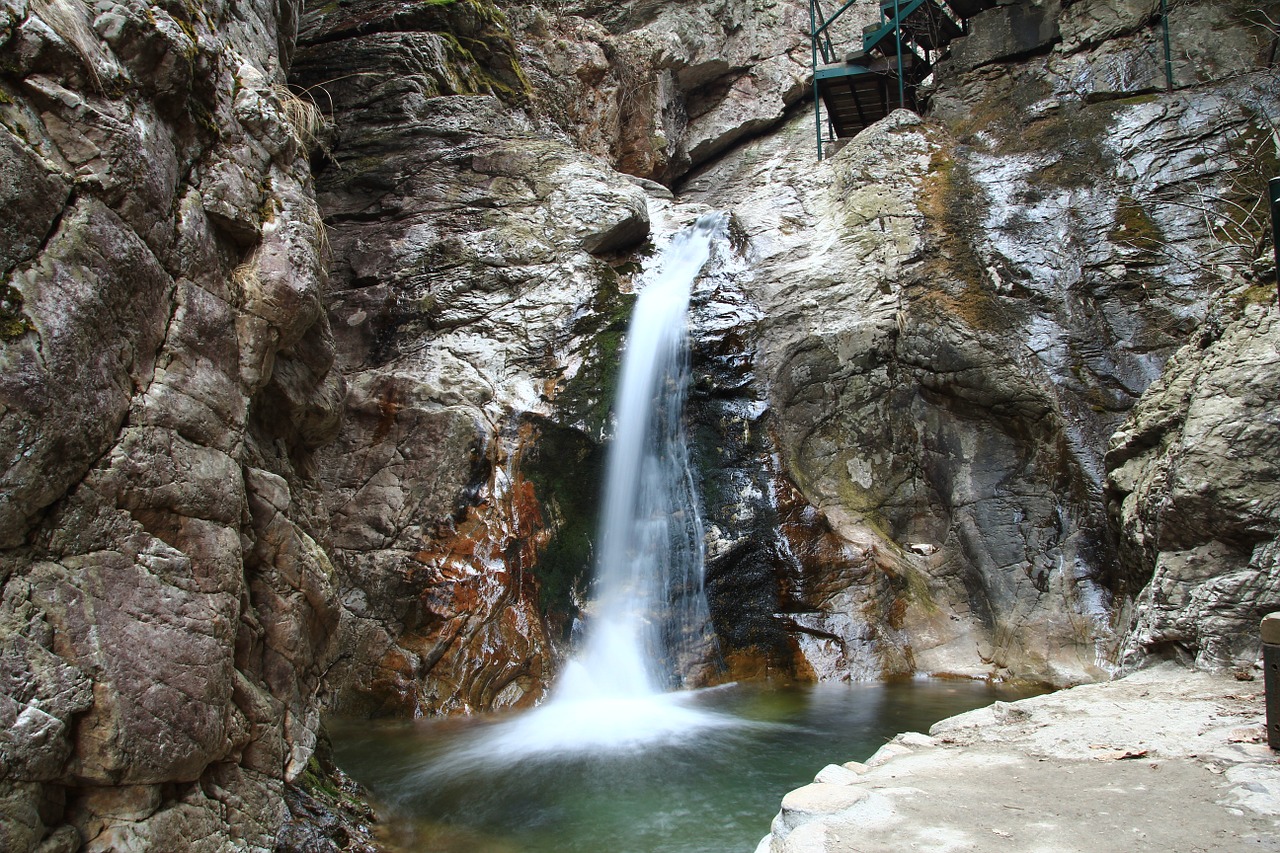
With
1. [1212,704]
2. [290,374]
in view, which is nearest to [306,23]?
[290,374]

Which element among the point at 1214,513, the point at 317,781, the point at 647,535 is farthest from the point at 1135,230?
the point at 317,781

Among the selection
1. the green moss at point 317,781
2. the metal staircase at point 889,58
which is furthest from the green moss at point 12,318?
the metal staircase at point 889,58

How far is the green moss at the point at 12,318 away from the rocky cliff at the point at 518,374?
0.06ft

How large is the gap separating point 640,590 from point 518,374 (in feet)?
9.70

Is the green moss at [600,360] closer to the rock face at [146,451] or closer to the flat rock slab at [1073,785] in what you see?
the rock face at [146,451]

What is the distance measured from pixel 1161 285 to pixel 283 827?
10019 millimetres

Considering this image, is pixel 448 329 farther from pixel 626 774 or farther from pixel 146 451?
pixel 146 451

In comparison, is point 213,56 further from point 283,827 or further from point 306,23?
point 306,23

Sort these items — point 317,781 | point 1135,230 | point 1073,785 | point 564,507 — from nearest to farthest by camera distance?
point 1073,785, point 317,781, point 564,507, point 1135,230

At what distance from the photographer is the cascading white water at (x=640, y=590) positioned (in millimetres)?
7207

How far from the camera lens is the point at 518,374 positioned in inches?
389

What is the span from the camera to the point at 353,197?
11344mm

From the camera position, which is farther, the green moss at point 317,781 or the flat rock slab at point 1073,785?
the green moss at point 317,781

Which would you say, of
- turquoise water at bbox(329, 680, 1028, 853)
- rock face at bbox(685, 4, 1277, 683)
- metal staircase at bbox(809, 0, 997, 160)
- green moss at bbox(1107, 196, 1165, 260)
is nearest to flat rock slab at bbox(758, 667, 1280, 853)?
turquoise water at bbox(329, 680, 1028, 853)
